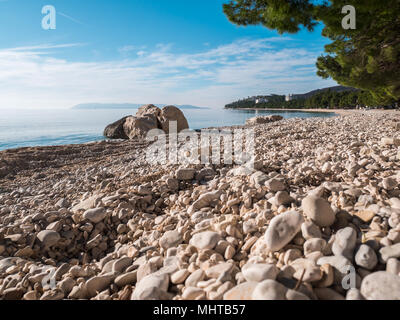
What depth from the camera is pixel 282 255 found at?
1.57 meters

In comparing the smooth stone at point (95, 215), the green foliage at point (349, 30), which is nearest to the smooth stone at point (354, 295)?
the smooth stone at point (95, 215)

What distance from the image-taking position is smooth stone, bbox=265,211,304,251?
164cm

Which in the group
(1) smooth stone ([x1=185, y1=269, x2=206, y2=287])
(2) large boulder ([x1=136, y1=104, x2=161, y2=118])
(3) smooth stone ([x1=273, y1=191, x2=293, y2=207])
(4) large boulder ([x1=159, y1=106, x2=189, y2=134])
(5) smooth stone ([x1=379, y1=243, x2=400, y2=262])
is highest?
(2) large boulder ([x1=136, y1=104, x2=161, y2=118])

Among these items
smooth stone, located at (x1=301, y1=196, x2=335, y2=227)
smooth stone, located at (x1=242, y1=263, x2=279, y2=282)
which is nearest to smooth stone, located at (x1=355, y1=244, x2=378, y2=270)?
smooth stone, located at (x1=301, y1=196, x2=335, y2=227)

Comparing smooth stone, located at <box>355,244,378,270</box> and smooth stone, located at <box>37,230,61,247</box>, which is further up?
smooth stone, located at <box>355,244,378,270</box>

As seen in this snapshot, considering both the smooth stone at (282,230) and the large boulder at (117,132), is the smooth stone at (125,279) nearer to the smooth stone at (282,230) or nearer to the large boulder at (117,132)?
the smooth stone at (282,230)

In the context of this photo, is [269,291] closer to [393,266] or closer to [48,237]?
[393,266]

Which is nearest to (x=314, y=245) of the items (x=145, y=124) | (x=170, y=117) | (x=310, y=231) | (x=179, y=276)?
(x=310, y=231)

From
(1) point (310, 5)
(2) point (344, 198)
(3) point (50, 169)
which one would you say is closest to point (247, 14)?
(1) point (310, 5)

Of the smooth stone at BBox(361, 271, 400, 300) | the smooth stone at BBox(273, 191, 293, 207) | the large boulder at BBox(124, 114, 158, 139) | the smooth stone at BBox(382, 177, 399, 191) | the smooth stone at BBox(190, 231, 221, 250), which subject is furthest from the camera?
the large boulder at BBox(124, 114, 158, 139)

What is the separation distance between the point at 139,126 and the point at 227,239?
1541 cm

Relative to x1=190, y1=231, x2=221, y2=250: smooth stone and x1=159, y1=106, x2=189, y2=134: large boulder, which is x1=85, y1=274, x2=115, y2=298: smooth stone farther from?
x1=159, y1=106, x2=189, y2=134: large boulder

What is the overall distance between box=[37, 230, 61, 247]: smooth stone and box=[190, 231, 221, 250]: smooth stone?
1.73m

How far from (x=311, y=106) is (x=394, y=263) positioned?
230ft
